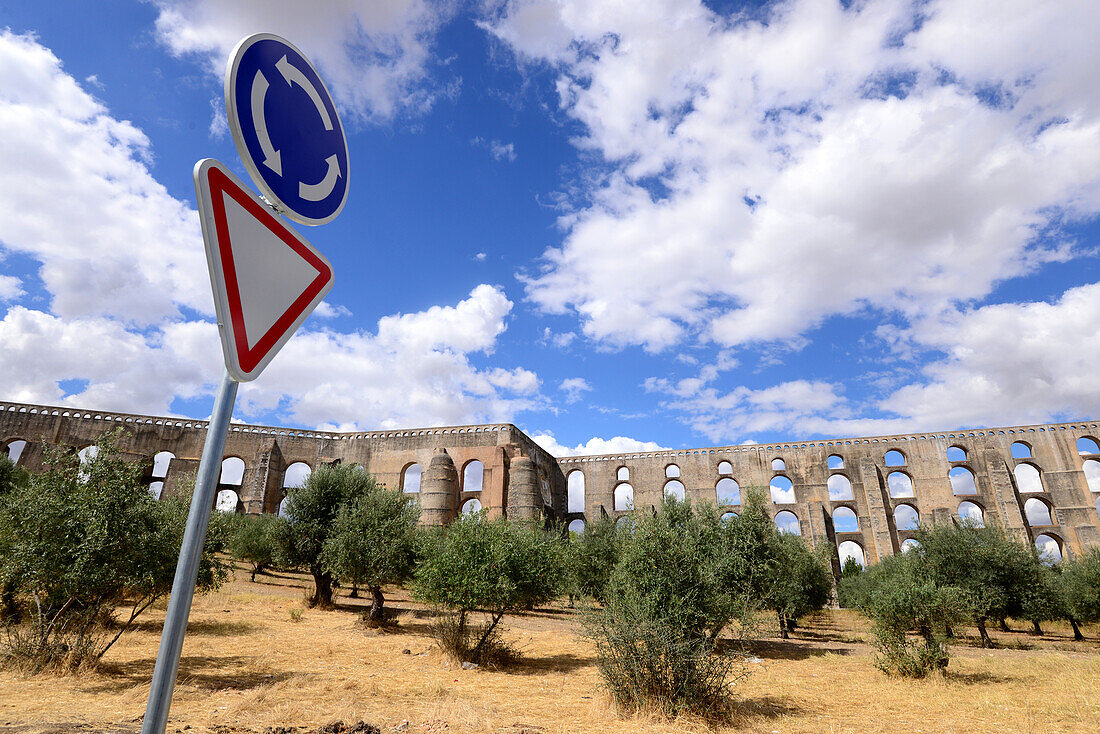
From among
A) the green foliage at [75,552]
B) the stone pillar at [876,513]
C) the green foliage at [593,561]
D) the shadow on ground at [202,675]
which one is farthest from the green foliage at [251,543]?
the stone pillar at [876,513]

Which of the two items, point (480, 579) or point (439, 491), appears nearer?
point (480, 579)

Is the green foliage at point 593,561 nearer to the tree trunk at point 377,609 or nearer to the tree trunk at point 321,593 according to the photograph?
the tree trunk at point 377,609

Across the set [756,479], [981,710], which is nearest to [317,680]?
[981,710]

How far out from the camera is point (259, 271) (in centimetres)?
150

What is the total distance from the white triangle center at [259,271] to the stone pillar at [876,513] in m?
41.1

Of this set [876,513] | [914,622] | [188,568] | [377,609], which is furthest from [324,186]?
[876,513]

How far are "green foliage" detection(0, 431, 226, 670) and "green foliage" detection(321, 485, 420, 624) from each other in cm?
697

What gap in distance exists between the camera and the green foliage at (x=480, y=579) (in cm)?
1165

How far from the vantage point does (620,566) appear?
8984 millimetres

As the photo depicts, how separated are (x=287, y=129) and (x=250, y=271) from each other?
25.1 inches

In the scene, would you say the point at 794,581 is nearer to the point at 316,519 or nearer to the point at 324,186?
the point at 316,519

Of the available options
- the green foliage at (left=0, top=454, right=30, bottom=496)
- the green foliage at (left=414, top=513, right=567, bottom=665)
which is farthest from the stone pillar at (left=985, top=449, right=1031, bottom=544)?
the green foliage at (left=0, top=454, right=30, bottom=496)

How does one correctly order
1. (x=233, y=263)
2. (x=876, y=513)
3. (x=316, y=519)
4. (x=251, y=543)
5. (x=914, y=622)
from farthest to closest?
1. (x=876, y=513)
2. (x=251, y=543)
3. (x=316, y=519)
4. (x=914, y=622)
5. (x=233, y=263)

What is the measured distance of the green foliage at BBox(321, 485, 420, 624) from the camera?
15898 mm
